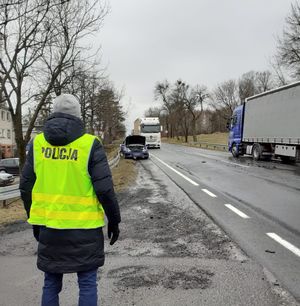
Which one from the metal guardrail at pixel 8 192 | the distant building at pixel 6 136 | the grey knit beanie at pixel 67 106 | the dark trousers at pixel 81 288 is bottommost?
the distant building at pixel 6 136

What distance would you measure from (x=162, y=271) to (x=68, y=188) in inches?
86.4

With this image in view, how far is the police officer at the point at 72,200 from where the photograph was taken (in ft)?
10.1

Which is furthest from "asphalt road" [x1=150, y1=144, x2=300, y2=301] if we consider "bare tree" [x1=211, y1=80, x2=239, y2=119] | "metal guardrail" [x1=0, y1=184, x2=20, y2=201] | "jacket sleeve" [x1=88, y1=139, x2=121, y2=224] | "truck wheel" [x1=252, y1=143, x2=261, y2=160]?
"bare tree" [x1=211, y1=80, x2=239, y2=119]

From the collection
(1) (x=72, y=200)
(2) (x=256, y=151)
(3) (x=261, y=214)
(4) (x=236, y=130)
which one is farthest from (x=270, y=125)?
(1) (x=72, y=200)

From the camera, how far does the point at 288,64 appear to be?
35.2 meters

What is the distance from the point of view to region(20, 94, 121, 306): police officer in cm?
308

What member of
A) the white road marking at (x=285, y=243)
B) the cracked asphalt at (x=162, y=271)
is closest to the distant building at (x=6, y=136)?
the cracked asphalt at (x=162, y=271)

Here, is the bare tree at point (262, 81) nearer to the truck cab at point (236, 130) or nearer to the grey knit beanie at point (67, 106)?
the truck cab at point (236, 130)

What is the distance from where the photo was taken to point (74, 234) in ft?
10.1

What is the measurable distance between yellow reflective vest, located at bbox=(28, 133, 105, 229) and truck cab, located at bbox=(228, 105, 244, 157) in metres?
27.9

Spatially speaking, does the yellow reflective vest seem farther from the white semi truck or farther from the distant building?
the distant building

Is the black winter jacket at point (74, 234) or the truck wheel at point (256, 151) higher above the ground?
the black winter jacket at point (74, 234)

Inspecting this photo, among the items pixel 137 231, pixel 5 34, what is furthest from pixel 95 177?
pixel 5 34

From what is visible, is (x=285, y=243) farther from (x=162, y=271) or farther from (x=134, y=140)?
(x=134, y=140)
